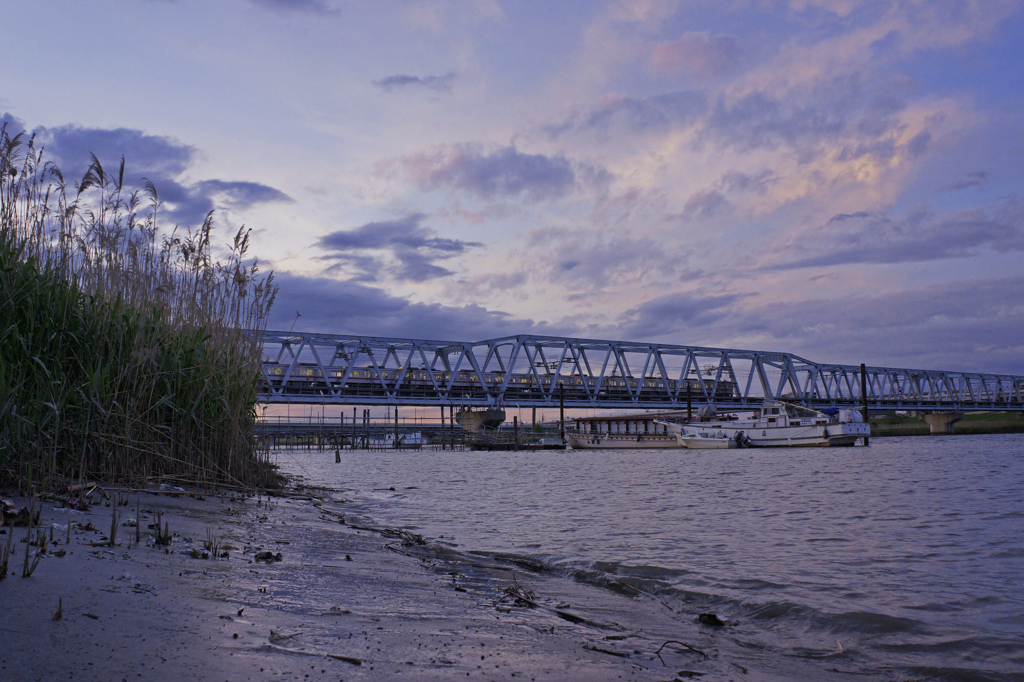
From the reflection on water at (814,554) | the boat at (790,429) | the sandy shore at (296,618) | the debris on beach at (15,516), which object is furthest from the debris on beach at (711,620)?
the boat at (790,429)

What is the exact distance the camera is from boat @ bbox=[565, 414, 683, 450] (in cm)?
6347

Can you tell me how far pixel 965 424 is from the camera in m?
118

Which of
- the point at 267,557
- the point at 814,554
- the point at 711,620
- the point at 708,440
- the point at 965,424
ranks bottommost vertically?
the point at 965,424

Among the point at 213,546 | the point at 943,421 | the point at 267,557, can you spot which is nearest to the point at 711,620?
the point at 267,557

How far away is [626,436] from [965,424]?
90895 mm

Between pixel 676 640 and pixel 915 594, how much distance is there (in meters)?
2.75

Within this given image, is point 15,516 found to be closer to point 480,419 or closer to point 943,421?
point 480,419

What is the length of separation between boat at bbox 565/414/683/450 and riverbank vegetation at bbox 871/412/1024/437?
174 ft

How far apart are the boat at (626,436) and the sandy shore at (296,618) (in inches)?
2350

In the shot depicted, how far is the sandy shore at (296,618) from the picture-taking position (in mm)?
2428

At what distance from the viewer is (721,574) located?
19.7ft

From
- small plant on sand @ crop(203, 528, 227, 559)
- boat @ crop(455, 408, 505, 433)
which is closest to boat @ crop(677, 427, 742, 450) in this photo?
boat @ crop(455, 408, 505, 433)

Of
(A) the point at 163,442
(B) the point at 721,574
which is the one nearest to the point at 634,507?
(B) the point at 721,574

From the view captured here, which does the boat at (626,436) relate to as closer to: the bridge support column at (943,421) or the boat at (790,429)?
the boat at (790,429)
